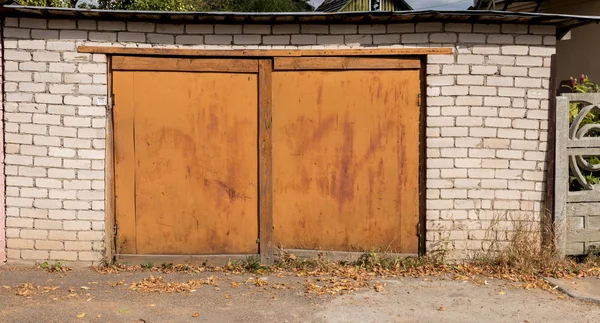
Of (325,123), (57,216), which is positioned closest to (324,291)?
(325,123)

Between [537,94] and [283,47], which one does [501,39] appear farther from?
[283,47]

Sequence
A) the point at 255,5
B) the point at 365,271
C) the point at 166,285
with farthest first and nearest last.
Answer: the point at 255,5
the point at 365,271
the point at 166,285

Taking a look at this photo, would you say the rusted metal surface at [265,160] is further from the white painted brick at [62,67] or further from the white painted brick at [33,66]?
the white painted brick at [33,66]

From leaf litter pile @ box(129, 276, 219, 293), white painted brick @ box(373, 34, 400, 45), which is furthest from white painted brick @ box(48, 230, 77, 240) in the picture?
white painted brick @ box(373, 34, 400, 45)

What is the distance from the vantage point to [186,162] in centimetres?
655

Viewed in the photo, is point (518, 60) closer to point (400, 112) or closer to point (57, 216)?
point (400, 112)

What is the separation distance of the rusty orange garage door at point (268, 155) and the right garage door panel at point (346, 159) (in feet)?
0.04

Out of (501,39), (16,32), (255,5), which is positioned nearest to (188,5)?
(255,5)

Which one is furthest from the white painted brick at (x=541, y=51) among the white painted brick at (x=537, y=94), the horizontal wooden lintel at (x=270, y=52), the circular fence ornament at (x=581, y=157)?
the horizontal wooden lintel at (x=270, y=52)

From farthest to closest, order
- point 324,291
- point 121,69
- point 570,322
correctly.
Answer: point 121,69
point 324,291
point 570,322

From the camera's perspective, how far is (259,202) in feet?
21.5

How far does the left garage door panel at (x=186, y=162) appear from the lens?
21.4 feet

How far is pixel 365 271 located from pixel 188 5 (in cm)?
1394

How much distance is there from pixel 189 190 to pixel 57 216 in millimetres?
1419
